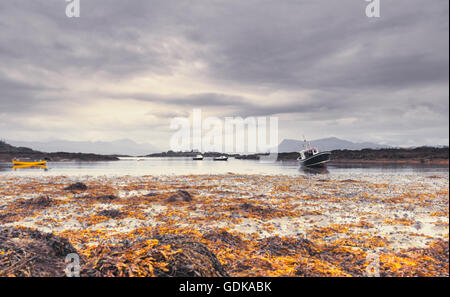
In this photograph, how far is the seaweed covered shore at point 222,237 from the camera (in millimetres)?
5398

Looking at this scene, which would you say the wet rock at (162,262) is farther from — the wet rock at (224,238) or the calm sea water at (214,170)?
the calm sea water at (214,170)

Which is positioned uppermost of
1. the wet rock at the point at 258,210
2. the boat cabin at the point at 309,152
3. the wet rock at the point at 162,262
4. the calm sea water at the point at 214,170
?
the boat cabin at the point at 309,152

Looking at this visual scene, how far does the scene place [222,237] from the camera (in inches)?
361

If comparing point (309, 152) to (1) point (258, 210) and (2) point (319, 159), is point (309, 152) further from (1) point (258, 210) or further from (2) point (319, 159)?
(1) point (258, 210)

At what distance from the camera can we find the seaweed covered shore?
5.40 meters

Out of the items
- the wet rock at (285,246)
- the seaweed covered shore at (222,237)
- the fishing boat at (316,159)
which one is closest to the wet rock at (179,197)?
the seaweed covered shore at (222,237)

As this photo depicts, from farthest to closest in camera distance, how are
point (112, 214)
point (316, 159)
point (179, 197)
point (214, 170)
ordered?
point (316, 159) < point (214, 170) < point (179, 197) < point (112, 214)

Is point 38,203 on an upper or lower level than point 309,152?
lower

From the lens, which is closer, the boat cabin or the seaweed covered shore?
the seaweed covered shore

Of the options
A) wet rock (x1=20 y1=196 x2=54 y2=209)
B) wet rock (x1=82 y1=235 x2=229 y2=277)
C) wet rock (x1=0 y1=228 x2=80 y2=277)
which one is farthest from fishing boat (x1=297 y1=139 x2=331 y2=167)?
wet rock (x1=0 y1=228 x2=80 y2=277)

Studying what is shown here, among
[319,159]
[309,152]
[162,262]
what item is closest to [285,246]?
[162,262]

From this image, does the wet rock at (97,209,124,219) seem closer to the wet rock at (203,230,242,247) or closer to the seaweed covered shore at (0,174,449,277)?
the seaweed covered shore at (0,174,449,277)
